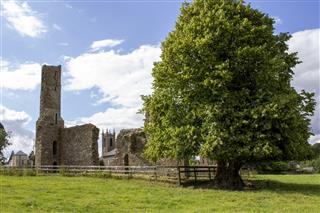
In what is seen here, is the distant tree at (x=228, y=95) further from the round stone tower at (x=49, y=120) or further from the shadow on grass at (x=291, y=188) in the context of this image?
the round stone tower at (x=49, y=120)

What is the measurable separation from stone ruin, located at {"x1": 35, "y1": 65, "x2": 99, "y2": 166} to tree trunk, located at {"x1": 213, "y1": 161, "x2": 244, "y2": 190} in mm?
18815

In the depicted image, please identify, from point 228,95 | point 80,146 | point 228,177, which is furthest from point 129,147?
point 228,95

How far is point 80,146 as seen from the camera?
1759 inches

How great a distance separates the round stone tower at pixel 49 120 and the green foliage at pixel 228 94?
2185cm

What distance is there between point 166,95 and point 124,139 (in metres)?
14.8

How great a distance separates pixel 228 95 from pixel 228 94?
7cm

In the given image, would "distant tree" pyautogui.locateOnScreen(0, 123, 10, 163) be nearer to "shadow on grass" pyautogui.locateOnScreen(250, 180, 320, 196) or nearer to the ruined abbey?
the ruined abbey

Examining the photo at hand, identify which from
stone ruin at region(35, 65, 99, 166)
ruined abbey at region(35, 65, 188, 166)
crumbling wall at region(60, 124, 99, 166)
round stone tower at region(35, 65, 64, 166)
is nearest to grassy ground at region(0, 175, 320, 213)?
ruined abbey at region(35, 65, 188, 166)

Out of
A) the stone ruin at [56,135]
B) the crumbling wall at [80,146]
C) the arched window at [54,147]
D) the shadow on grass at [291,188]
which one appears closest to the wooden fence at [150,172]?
the shadow on grass at [291,188]

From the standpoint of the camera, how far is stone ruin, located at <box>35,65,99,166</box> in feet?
143

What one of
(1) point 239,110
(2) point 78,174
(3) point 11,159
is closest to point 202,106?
(1) point 239,110

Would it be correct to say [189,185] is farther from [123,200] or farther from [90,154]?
[90,154]

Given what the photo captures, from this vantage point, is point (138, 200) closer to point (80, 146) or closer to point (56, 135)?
point (80, 146)

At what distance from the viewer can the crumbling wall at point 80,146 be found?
43156 millimetres
